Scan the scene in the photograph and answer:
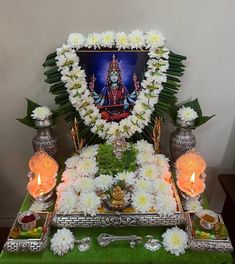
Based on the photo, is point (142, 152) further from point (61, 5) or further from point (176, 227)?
point (61, 5)

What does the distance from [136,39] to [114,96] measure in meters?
0.33

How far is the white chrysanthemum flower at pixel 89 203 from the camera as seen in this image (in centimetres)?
130

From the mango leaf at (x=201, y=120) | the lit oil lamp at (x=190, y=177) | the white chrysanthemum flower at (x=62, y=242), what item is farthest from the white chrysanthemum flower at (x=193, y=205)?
the white chrysanthemum flower at (x=62, y=242)

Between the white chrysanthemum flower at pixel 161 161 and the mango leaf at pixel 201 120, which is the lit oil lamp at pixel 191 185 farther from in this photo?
the mango leaf at pixel 201 120

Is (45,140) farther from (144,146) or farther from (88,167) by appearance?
(144,146)

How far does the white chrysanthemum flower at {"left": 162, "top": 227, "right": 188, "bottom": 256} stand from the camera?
1.20 metres

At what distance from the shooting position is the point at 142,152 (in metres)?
1.63

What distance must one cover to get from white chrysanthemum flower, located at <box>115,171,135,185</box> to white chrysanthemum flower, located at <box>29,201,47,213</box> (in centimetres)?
38

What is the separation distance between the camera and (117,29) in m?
1.58

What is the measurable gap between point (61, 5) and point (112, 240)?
1.17 metres

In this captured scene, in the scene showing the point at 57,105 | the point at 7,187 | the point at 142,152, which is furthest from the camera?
the point at 7,187

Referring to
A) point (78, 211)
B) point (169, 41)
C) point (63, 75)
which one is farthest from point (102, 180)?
point (169, 41)

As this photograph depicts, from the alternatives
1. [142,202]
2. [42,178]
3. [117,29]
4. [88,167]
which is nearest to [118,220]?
[142,202]

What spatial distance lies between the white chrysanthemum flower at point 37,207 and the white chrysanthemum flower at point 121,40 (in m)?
0.89
